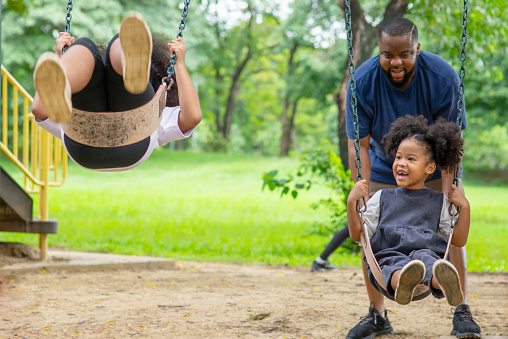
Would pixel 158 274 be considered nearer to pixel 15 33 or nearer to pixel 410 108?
pixel 410 108

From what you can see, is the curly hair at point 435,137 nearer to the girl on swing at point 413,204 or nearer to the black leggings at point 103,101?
the girl on swing at point 413,204

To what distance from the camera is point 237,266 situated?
22.6ft

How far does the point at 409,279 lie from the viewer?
8.97 ft

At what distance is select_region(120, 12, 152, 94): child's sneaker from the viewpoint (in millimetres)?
2846

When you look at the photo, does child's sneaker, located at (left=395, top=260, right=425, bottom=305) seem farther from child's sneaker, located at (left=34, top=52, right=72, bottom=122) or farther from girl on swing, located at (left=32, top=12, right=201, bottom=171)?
child's sneaker, located at (left=34, top=52, right=72, bottom=122)

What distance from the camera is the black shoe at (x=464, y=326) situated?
3418 millimetres

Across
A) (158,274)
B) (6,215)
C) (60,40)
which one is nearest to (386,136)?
(60,40)

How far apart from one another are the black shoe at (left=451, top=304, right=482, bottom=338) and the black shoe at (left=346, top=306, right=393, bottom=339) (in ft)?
1.35

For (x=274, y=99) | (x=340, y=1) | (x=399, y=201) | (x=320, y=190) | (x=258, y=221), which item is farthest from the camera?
(x=274, y=99)

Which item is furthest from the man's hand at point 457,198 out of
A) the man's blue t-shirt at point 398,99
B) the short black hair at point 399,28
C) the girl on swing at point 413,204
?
the short black hair at point 399,28

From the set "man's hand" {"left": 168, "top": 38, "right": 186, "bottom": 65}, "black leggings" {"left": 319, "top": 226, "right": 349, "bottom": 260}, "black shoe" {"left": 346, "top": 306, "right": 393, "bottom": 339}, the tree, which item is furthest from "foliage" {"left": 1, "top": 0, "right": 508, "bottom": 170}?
"black shoe" {"left": 346, "top": 306, "right": 393, "bottom": 339}

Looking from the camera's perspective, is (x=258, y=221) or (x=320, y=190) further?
(x=320, y=190)

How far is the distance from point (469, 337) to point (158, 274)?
137 inches

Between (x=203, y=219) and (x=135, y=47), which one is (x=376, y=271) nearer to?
(x=135, y=47)
